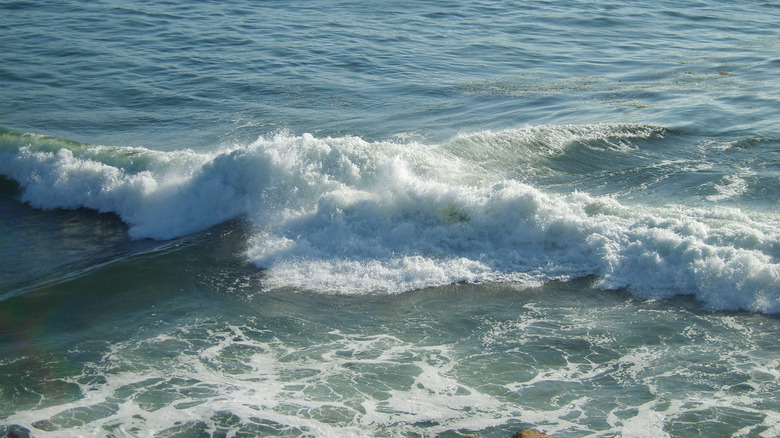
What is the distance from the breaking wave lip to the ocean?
46 mm

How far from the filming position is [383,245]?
1087 centimetres

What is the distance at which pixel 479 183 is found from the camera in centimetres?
1284

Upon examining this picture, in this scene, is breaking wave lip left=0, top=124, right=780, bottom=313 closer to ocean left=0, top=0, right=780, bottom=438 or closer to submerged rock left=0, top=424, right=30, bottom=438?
ocean left=0, top=0, right=780, bottom=438

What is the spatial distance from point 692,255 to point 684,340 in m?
1.94

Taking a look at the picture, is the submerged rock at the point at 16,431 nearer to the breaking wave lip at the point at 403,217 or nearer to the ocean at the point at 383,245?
the ocean at the point at 383,245

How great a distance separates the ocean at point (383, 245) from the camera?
7.23 m

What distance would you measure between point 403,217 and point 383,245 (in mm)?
731

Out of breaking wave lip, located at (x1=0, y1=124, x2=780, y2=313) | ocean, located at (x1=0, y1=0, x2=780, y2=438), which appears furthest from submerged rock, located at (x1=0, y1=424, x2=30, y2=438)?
breaking wave lip, located at (x1=0, y1=124, x2=780, y2=313)

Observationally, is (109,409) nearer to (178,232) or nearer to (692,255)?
(178,232)

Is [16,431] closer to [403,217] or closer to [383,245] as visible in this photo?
[383,245]

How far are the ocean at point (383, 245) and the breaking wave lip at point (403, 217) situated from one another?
46 mm

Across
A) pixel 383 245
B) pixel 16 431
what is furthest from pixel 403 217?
pixel 16 431

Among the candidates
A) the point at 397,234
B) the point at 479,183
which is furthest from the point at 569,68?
the point at 397,234

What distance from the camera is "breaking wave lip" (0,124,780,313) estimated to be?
987cm
